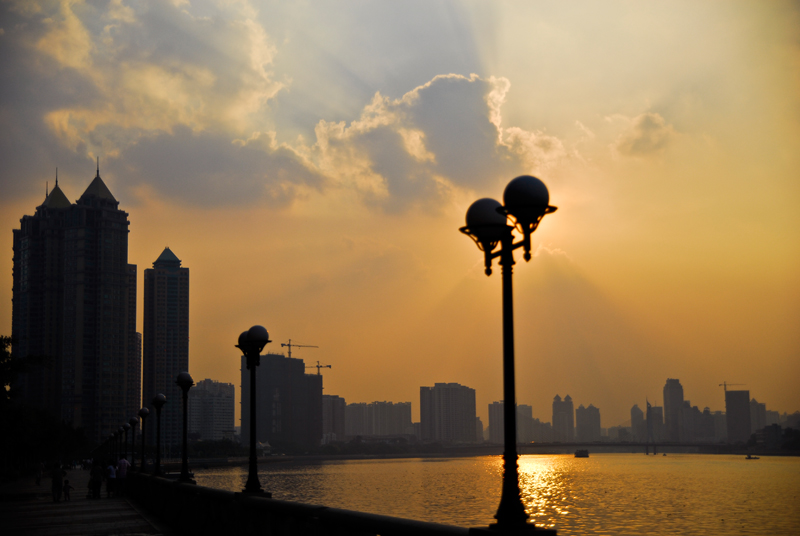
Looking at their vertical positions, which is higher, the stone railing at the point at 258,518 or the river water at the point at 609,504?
the stone railing at the point at 258,518

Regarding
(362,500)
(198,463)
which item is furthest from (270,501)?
(198,463)

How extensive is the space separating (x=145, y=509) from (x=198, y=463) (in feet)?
488

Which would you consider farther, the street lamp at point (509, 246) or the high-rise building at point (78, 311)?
the high-rise building at point (78, 311)

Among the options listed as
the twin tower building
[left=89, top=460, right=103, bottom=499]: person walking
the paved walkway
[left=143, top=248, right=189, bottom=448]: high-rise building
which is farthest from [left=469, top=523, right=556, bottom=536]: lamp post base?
[left=143, top=248, right=189, bottom=448]: high-rise building

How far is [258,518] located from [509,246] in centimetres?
708

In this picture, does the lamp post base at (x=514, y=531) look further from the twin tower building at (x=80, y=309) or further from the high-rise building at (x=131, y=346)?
the high-rise building at (x=131, y=346)

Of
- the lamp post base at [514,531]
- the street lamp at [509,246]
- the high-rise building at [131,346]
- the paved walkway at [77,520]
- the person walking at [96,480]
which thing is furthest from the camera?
the high-rise building at [131,346]

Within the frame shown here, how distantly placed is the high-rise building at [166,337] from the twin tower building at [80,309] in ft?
22.7

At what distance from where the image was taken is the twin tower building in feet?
468

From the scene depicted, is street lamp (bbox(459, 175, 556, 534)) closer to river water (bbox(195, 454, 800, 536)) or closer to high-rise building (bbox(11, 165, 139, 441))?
river water (bbox(195, 454, 800, 536))

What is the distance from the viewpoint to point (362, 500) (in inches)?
2842

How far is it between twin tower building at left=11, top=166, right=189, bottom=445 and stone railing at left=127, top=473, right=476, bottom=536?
429ft

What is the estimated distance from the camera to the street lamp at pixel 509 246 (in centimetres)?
714

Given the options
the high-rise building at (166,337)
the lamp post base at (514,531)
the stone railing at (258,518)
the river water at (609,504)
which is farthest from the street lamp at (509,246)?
the high-rise building at (166,337)
